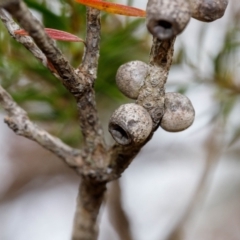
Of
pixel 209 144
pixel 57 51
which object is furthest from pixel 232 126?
pixel 57 51

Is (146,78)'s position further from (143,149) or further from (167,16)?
(143,149)

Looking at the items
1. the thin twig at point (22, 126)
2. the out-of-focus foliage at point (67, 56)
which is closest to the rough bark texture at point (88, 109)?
the thin twig at point (22, 126)

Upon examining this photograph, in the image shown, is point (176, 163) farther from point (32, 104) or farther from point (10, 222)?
point (32, 104)

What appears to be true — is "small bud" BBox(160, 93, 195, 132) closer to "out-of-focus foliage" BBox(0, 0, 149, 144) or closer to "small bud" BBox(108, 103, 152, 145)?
"small bud" BBox(108, 103, 152, 145)

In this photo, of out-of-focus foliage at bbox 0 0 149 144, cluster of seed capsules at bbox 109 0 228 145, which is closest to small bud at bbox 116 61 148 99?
cluster of seed capsules at bbox 109 0 228 145

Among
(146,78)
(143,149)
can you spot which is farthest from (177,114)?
(143,149)

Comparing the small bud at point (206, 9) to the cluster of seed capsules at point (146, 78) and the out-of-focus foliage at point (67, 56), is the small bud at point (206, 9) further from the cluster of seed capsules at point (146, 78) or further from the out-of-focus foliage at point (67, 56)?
the out-of-focus foliage at point (67, 56)
